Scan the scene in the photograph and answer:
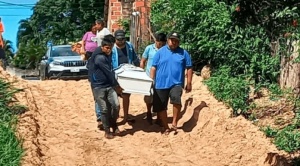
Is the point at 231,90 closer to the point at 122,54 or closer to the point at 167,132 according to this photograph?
the point at 167,132

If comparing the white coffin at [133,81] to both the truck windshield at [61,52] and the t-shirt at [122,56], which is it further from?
the truck windshield at [61,52]

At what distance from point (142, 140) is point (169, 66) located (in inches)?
48.1

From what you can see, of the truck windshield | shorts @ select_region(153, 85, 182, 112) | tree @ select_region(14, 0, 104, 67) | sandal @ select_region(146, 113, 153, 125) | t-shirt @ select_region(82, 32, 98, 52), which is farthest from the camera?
tree @ select_region(14, 0, 104, 67)

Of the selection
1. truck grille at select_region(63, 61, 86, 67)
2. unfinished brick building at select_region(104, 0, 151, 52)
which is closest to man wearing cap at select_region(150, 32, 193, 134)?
unfinished brick building at select_region(104, 0, 151, 52)

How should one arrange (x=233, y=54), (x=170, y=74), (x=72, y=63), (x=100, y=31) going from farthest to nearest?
(x=72, y=63), (x=100, y=31), (x=233, y=54), (x=170, y=74)

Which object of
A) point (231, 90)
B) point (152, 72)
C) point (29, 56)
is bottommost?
point (29, 56)

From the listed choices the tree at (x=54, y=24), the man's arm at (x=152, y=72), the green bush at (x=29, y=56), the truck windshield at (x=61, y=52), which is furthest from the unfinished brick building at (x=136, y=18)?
the green bush at (x=29, y=56)

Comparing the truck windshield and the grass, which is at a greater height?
the grass

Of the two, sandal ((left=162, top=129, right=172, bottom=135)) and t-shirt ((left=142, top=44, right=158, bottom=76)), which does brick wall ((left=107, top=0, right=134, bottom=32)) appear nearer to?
t-shirt ((left=142, top=44, right=158, bottom=76))

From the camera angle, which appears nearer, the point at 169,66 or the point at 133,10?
the point at 169,66

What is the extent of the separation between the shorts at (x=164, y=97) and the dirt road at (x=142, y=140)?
0.45 m

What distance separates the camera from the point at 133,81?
10047mm

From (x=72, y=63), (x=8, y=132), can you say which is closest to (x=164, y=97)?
(x=8, y=132)

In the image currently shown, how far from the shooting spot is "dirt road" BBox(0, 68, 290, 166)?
30.9ft
